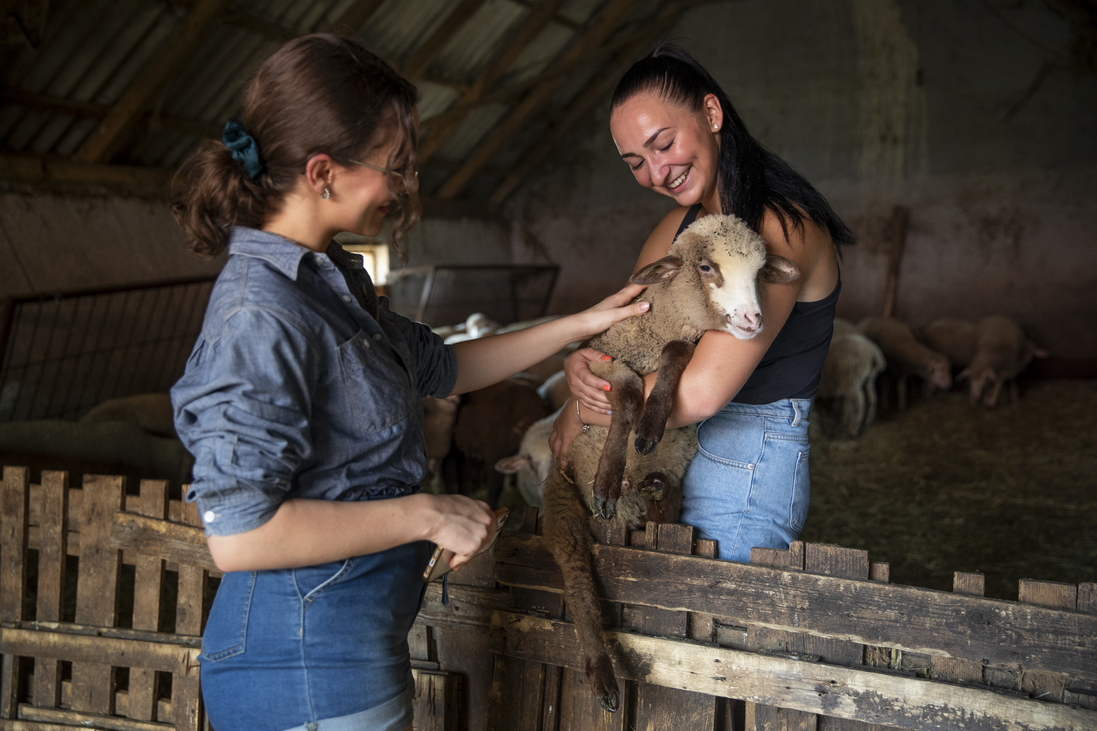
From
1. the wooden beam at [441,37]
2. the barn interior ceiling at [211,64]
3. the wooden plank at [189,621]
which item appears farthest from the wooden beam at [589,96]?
the wooden plank at [189,621]

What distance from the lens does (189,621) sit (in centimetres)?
191

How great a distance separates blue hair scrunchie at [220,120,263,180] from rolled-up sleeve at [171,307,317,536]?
204mm

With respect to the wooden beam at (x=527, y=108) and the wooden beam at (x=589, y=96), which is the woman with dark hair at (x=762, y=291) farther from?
the wooden beam at (x=589, y=96)

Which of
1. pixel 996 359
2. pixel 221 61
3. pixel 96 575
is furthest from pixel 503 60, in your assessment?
pixel 96 575

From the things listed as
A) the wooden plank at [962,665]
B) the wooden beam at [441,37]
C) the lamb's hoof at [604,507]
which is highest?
the wooden beam at [441,37]

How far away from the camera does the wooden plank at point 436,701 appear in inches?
69.1

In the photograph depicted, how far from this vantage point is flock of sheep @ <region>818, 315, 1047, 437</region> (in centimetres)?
659

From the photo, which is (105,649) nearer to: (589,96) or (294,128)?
(294,128)

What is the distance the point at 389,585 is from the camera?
44.4 inches

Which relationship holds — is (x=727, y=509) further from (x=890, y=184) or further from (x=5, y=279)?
(x=890, y=184)

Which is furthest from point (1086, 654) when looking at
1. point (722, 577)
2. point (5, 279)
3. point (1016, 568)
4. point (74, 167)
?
point (74, 167)

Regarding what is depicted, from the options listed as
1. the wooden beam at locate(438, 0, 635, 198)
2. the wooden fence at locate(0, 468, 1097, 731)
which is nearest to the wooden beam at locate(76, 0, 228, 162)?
the wooden beam at locate(438, 0, 635, 198)

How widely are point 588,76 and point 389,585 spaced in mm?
11501

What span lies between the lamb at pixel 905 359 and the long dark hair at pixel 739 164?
21.4 feet
